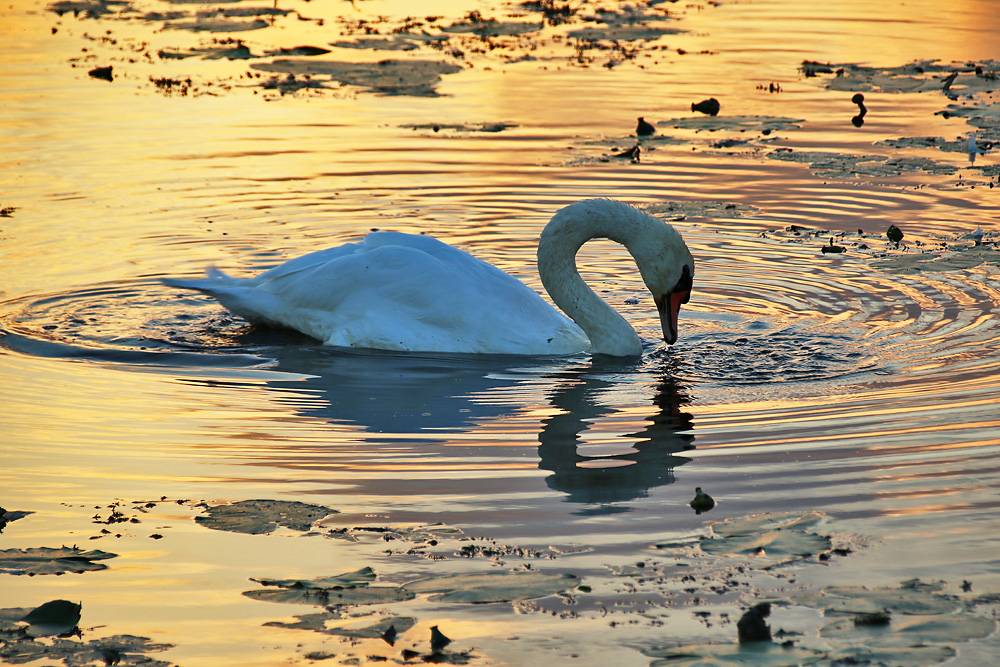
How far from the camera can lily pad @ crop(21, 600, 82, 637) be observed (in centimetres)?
398

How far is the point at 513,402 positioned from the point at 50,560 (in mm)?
2914

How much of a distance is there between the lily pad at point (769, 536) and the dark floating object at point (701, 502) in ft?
0.57

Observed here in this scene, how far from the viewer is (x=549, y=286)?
26.9 feet

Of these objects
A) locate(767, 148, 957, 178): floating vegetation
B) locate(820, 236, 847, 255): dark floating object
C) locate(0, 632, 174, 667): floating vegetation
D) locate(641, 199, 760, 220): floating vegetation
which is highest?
locate(767, 148, 957, 178): floating vegetation

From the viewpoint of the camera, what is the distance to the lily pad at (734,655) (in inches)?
147

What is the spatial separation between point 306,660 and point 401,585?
0.57 m

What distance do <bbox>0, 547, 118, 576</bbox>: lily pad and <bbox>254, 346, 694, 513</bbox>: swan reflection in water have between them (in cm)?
180

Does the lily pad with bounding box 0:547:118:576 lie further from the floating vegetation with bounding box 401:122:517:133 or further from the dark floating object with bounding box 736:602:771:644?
the floating vegetation with bounding box 401:122:517:133

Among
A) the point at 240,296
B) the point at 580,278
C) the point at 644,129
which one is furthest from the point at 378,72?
the point at 580,278

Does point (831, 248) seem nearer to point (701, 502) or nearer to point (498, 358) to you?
point (498, 358)

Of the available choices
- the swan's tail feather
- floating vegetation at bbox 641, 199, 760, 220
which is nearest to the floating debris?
floating vegetation at bbox 641, 199, 760, 220

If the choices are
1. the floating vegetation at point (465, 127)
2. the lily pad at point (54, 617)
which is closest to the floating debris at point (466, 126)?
the floating vegetation at point (465, 127)

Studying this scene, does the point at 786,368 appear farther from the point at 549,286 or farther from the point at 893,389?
the point at 549,286

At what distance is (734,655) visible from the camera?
378cm
